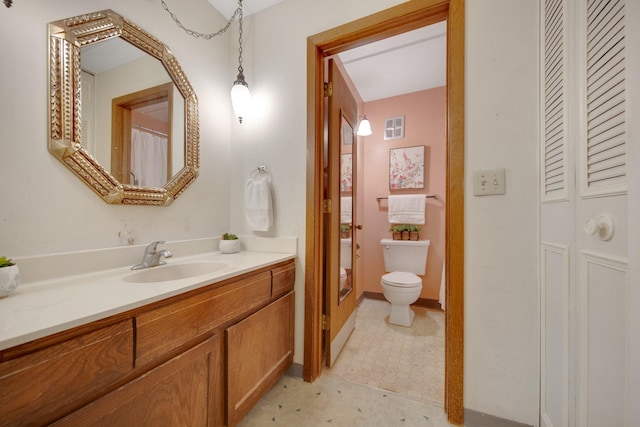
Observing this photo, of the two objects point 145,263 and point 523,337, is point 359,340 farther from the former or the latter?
point 145,263

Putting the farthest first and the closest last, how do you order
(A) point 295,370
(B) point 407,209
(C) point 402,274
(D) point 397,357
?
(B) point 407,209 < (C) point 402,274 < (D) point 397,357 < (A) point 295,370

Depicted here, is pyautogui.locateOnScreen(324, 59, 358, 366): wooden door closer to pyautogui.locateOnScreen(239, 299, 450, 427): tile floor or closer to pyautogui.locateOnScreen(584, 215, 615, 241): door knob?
pyautogui.locateOnScreen(239, 299, 450, 427): tile floor

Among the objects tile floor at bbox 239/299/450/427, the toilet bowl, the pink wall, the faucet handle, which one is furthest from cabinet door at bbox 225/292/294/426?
the pink wall

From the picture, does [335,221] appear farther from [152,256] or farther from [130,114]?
[130,114]

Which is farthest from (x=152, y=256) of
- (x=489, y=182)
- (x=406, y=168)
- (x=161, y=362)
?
(x=406, y=168)

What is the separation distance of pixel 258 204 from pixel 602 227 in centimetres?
147

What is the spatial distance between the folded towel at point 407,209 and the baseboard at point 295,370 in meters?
1.78

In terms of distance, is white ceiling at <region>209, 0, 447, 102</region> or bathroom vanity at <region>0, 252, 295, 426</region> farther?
white ceiling at <region>209, 0, 447, 102</region>

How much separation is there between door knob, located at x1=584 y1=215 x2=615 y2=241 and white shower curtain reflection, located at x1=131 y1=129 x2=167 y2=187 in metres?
1.78

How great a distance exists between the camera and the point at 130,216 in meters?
1.23

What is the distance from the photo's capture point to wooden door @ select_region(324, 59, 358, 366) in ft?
5.40

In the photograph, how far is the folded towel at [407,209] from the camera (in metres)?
2.68

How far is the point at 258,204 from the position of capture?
1.58 metres

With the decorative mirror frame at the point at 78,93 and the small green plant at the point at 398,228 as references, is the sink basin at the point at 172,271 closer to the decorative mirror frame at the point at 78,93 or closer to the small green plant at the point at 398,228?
the decorative mirror frame at the point at 78,93
